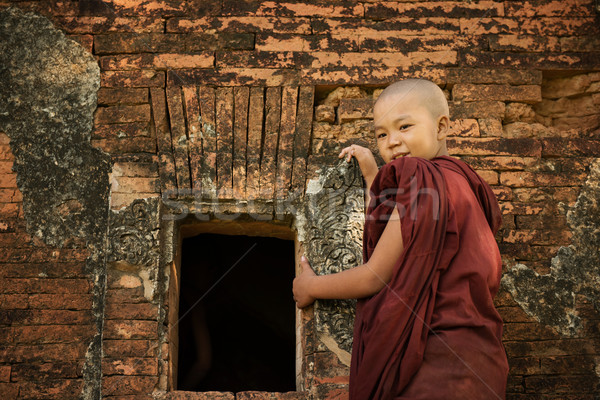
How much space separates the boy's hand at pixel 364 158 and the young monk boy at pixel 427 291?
0.59 meters

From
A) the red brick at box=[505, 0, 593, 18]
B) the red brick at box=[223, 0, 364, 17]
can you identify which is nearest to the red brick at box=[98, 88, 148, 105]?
the red brick at box=[223, 0, 364, 17]

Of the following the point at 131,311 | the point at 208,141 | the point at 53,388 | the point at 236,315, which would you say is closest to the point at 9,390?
the point at 53,388

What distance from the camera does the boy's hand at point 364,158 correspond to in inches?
131

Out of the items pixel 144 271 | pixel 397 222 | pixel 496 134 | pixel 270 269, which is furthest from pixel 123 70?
pixel 270 269

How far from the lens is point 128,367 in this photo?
3.11m

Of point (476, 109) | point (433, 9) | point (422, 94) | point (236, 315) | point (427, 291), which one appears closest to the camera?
point (427, 291)

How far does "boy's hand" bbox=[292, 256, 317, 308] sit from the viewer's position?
10.2 ft

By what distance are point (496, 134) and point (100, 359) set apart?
7.99 ft

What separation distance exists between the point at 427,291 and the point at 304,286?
85 cm

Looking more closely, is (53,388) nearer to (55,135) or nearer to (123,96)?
(55,135)

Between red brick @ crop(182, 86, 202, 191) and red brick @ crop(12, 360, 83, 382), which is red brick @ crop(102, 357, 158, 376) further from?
Answer: red brick @ crop(182, 86, 202, 191)

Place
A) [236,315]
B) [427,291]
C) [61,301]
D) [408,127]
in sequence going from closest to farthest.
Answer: [427,291], [408,127], [61,301], [236,315]

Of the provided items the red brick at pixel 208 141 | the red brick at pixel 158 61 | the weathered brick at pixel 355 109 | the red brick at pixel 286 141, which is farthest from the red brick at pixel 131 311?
the weathered brick at pixel 355 109

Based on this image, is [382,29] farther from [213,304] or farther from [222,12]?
[213,304]
